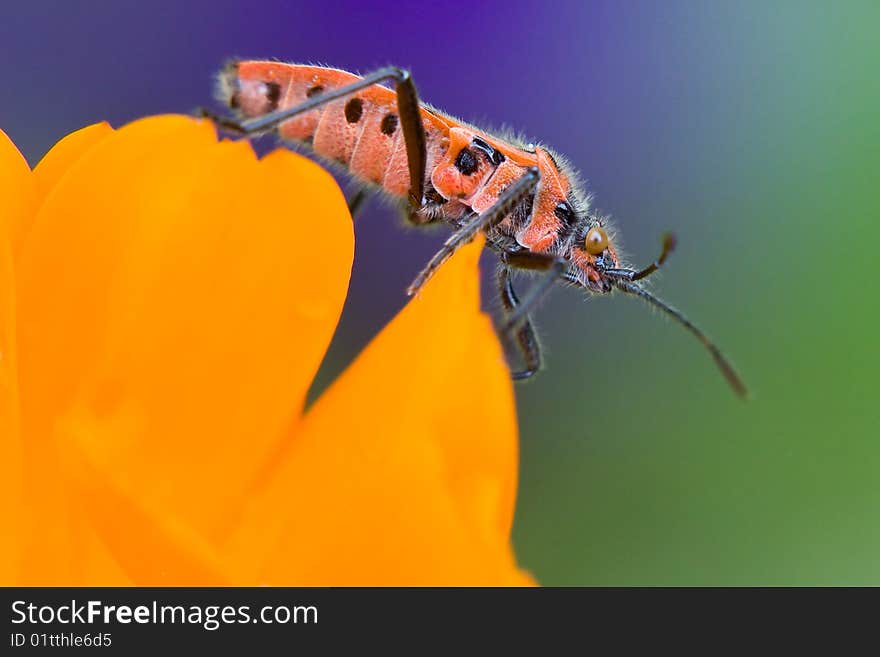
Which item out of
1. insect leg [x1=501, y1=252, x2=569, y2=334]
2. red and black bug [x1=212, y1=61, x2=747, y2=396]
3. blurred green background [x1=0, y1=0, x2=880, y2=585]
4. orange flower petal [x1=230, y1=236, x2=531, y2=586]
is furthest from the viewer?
blurred green background [x1=0, y1=0, x2=880, y2=585]

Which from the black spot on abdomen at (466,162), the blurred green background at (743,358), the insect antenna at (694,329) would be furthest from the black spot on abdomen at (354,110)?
the blurred green background at (743,358)

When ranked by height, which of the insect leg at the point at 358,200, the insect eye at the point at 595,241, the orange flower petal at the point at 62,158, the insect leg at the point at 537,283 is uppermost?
the insect leg at the point at 358,200

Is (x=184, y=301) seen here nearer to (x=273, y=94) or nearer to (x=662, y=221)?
(x=273, y=94)

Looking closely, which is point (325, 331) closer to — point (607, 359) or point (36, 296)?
point (36, 296)

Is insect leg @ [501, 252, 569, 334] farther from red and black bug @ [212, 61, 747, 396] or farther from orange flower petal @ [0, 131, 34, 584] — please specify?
orange flower petal @ [0, 131, 34, 584]

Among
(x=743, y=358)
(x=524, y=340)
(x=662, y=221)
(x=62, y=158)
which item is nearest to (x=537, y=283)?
(x=524, y=340)

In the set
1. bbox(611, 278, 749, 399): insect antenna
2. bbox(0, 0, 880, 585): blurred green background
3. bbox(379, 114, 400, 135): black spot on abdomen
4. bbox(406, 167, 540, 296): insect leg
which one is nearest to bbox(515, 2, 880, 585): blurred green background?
bbox(0, 0, 880, 585): blurred green background

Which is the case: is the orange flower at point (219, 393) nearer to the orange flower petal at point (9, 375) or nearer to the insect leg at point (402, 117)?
the orange flower petal at point (9, 375)
